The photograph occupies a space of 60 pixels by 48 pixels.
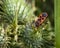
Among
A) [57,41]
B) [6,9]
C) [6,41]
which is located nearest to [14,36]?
[6,41]

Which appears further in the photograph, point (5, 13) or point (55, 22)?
point (55, 22)

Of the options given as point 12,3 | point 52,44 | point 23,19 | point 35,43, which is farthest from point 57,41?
point 12,3

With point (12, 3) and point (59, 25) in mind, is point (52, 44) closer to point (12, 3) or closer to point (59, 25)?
point (59, 25)

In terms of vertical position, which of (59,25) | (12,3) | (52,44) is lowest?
(52,44)

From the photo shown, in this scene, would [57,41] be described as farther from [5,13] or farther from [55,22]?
[5,13]

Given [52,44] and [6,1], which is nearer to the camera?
[6,1]

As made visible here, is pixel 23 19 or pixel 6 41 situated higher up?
pixel 23 19

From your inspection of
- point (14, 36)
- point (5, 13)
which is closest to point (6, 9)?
point (5, 13)

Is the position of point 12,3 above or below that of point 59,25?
above

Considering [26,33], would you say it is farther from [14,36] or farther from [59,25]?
[59,25]
